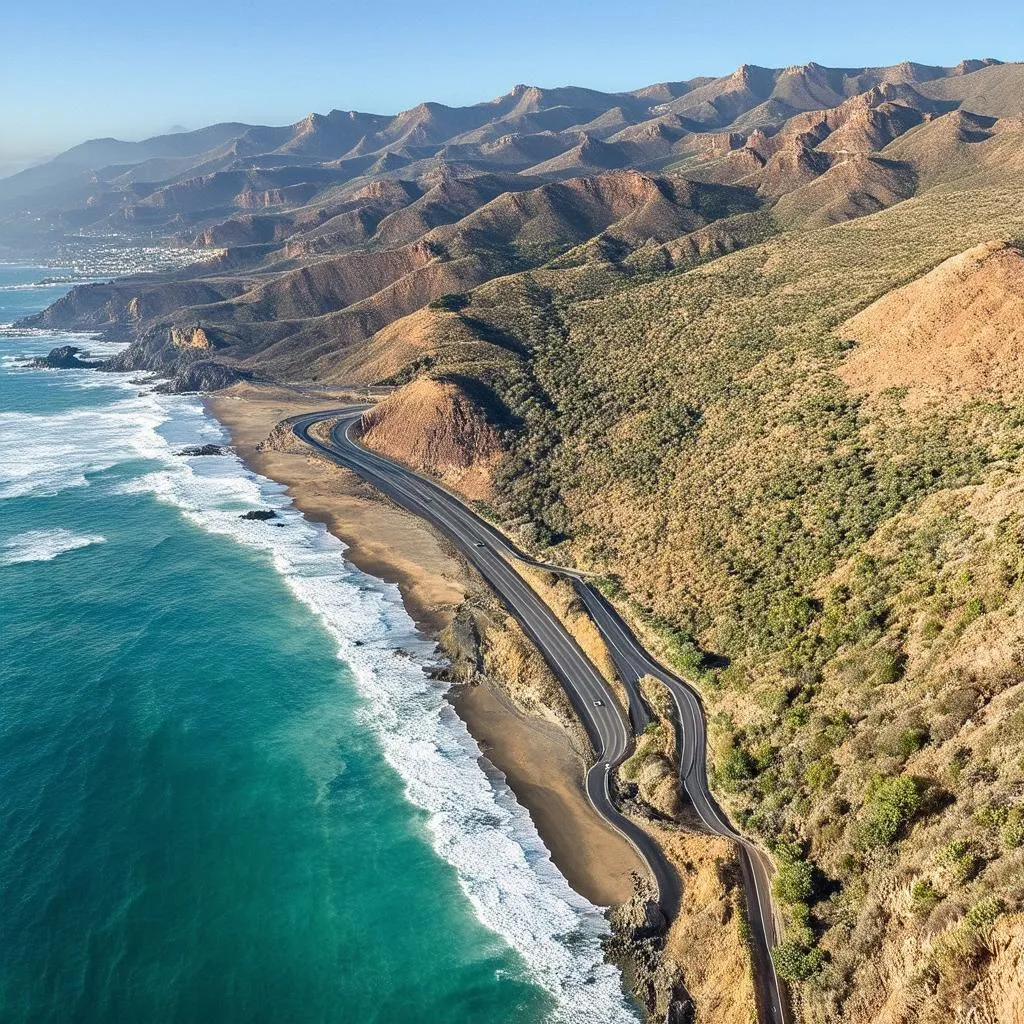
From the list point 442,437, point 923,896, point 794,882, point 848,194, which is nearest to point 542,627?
point 794,882

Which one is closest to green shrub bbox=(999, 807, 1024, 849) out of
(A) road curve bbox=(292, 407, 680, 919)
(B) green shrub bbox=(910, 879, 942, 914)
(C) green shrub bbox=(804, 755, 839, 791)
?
(B) green shrub bbox=(910, 879, 942, 914)

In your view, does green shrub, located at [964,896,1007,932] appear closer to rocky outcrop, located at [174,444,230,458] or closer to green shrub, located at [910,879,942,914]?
green shrub, located at [910,879,942,914]

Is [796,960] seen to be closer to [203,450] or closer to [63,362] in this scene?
[203,450]

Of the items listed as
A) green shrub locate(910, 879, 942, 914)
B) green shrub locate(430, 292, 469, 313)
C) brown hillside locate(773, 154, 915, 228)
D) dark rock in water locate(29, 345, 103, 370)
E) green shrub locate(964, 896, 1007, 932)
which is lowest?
dark rock in water locate(29, 345, 103, 370)

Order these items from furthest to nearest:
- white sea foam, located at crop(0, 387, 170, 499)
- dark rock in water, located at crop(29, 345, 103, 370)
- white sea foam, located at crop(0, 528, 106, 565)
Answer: dark rock in water, located at crop(29, 345, 103, 370), white sea foam, located at crop(0, 387, 170, 499), white sea foam, located at crop(0, 528, 106, 565)

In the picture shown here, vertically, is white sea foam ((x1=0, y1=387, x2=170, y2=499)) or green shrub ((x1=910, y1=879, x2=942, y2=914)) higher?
green shrub ((x1=910, y1=879, x2=942, y2=914))

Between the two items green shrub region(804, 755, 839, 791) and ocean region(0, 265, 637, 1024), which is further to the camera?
green shrub region(804, 755, 839, 791)

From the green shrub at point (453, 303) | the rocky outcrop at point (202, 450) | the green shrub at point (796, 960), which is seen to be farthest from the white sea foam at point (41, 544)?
the green shrub at point (796, 960)
